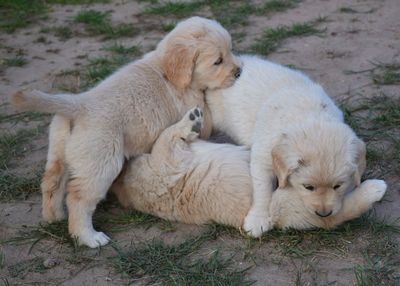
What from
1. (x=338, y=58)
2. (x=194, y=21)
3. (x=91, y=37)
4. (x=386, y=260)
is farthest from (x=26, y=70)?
(x=386, y=260)

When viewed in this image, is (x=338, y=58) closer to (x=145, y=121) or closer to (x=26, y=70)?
(x=145, y=121)

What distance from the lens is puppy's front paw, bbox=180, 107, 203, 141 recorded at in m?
4.60

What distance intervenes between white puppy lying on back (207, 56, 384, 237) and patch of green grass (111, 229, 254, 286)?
35 cm

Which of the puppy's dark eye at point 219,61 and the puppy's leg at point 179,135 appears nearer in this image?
the puppy's leg at point 179,135

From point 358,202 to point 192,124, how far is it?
4.65 feet

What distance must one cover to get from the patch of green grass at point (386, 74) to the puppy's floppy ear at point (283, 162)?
104 inches

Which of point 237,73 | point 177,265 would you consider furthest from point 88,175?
point 237,73

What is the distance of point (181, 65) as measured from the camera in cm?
486

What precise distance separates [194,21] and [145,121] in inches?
42.0

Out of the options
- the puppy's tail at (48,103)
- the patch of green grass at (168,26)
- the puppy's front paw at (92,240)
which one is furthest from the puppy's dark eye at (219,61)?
the patch of green grass at (168,26)

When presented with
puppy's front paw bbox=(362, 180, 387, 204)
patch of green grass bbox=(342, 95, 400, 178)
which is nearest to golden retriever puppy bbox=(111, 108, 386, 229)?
puppy's front paw bbox=(362, 180, 387, 204)

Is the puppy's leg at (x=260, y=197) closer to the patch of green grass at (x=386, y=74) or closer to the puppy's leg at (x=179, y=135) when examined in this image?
the puppy's leg at (x=179, y=135)

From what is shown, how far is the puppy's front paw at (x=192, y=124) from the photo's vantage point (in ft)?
15.1

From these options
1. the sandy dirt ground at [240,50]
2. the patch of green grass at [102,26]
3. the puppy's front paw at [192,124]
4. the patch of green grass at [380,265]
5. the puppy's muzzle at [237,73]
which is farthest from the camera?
the patch of green grass at [102,26]
